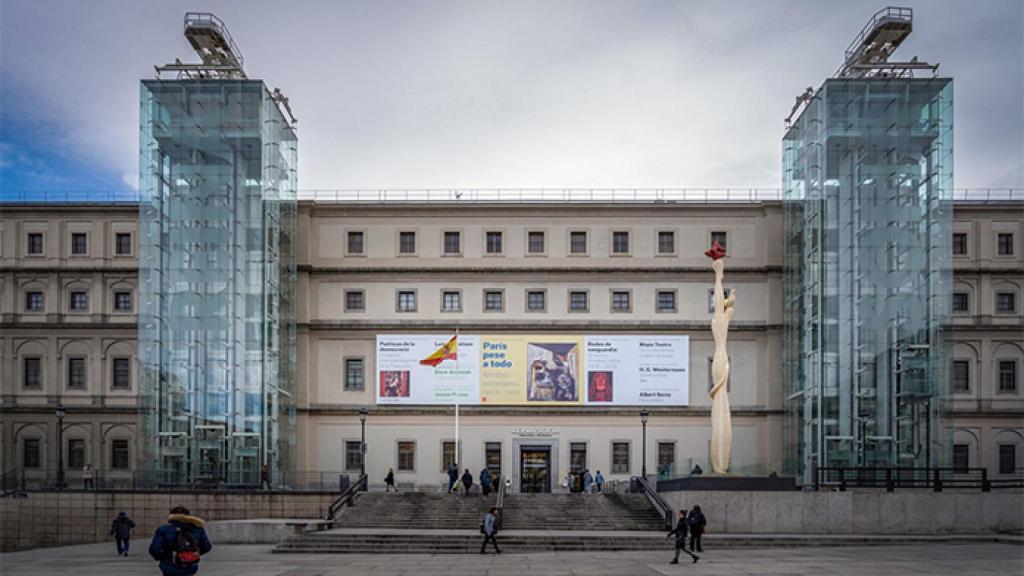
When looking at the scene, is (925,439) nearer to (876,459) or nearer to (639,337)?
(876,459)

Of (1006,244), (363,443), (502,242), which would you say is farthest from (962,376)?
(363,443)

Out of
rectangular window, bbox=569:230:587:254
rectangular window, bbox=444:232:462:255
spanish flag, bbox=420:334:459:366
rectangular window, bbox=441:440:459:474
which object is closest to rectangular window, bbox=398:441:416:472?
rectangular window, bbox=441:440:459:474

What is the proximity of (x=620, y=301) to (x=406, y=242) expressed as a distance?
429 inches

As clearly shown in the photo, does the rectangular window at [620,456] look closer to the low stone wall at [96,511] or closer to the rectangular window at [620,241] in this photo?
the rectangular window at [620,241]

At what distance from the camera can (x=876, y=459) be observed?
41.9m

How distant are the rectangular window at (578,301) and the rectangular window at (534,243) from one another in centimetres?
262

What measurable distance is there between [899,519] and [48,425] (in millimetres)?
39479

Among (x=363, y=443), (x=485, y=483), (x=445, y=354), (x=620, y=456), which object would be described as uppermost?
(x=445, y=354)

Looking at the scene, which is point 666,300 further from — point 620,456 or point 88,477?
point 88,477

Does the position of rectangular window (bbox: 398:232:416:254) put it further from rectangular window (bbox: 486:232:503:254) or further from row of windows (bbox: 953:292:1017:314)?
row of windows (bbox: 953:292:1017:314)

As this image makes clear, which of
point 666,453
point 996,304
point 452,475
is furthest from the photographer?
point 996,304

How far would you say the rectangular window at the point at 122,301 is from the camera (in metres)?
49.6

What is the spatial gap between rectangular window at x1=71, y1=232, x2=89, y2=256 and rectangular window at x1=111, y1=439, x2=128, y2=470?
9.67 m

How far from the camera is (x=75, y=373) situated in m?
49.6
